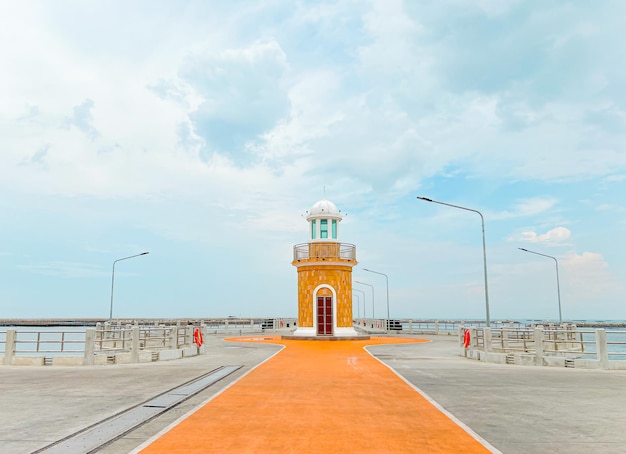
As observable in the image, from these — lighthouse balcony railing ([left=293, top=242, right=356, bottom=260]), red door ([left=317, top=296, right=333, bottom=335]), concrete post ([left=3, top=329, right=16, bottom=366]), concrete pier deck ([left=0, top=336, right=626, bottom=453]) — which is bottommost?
concrete pier deck ([left=0, top=336, right=626, bottom=453])

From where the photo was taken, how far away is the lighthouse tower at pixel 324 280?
110 ft

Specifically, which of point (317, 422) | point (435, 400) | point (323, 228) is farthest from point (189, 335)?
point (317, 422)

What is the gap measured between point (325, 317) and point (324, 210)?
24.2ft

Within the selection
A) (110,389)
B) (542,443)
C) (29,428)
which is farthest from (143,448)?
(110,389)

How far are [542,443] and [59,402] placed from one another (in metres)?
9.10

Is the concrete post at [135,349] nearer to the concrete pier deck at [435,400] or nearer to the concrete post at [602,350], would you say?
the concrete pier deck at [435,400]

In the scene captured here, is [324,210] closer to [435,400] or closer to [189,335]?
[189,335]

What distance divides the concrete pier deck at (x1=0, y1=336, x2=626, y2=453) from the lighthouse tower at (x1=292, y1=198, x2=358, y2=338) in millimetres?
15346

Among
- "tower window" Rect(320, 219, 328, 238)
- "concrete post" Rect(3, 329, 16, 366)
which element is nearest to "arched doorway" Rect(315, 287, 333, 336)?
"tower window" Rect(320, 219, 328, 238)

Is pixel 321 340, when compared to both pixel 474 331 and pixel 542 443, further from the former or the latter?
pixel 542 443

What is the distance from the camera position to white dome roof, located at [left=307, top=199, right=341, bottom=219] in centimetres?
3481

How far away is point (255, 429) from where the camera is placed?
7.81 m

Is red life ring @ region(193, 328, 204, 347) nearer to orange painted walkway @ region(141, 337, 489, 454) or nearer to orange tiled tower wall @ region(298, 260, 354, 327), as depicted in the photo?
orange painted walkway @ region(141, 337, 489, 454)

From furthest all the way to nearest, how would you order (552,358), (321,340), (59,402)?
(321,340)
(552,358)
(59,402)
